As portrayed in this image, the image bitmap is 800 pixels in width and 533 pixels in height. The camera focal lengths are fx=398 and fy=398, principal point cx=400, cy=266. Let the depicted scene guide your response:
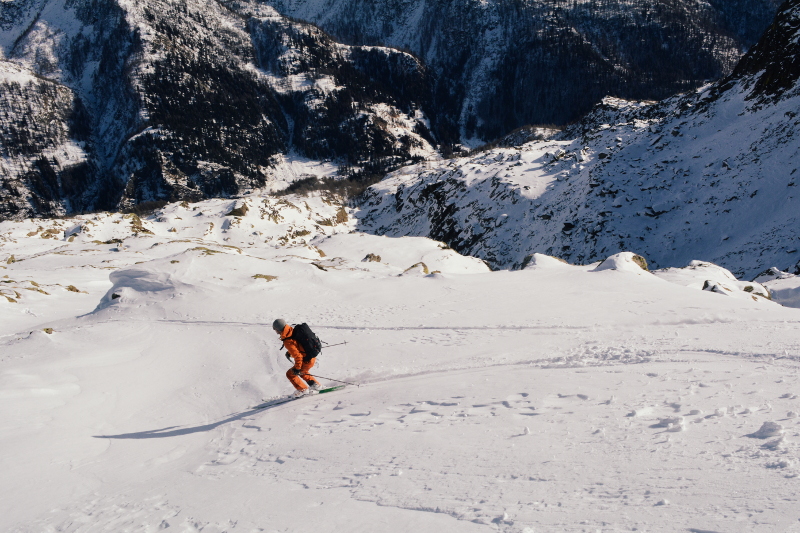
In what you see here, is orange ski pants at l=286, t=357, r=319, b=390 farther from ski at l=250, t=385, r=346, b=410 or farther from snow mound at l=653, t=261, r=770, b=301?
snow mound at l=653, t=261, r=770, b=301

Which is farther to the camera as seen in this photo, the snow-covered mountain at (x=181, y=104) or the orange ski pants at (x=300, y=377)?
the snow-covered mountain at (x=181, y=104)

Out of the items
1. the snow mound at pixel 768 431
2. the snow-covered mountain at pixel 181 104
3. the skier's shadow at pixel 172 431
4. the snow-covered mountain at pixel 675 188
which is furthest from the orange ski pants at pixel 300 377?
Result: the snow-covered mountain at pixel 181 104

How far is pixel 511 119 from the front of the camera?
17400 centimetres

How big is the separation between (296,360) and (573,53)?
631 ft

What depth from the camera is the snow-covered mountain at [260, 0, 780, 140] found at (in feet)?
497

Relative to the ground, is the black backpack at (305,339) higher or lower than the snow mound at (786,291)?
lower

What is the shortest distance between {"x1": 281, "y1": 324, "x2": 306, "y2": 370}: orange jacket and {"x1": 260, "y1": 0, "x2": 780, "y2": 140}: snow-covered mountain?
160529 millimetres

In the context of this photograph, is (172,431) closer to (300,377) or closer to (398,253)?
(300,377)

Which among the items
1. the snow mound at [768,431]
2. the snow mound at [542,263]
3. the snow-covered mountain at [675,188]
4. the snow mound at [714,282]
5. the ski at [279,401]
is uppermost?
the snow-covered mountain at [675,188]

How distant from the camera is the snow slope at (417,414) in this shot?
4070 mm

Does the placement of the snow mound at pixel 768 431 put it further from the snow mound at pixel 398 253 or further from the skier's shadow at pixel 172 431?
the snow mound at pixel 398 253

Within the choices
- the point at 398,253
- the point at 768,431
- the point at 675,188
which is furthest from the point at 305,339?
the point at 675,188

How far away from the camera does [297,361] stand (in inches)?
328

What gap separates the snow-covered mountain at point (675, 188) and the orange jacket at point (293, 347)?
102 feet
